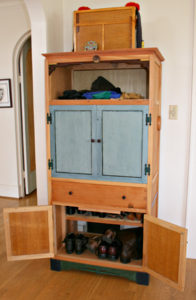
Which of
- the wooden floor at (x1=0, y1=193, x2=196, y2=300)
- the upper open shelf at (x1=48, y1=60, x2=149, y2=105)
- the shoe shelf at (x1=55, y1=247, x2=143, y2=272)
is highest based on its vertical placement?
the upper open shelf at (x1=48, y1=60, x2=149, y2=105)

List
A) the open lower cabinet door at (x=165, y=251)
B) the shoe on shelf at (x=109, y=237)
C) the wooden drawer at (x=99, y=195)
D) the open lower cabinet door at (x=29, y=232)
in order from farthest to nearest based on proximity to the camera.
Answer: the shoe on shelf at (x=109, y=237)
the open lower cabinet door at (x=29, y=232)
the wooden drawer at (x=99, y=195)
the open lower cabinet door at (x=165, y=251)

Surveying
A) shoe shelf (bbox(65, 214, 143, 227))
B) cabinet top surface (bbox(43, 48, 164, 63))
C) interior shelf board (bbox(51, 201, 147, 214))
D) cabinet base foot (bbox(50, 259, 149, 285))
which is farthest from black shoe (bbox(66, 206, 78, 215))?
cabinet top surface (bbox(43, 48, 164, 63))

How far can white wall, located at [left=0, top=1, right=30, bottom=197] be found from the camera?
3.77 meters

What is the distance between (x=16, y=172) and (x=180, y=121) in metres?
2.64

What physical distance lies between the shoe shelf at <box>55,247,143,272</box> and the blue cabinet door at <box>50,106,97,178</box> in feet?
2.23

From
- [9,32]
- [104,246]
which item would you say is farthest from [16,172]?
[104,246]

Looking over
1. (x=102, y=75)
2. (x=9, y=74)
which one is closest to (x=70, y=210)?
(x=102, y=75)

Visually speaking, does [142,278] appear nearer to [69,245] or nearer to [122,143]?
[69,245]

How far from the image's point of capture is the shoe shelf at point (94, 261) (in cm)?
211

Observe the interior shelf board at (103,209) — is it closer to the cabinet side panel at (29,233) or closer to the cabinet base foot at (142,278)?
the cabinet side panel at (29,233)

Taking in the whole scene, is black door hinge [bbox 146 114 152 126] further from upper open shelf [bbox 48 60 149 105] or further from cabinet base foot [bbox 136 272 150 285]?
cabinet base foot [bbox 136 272 150 285]

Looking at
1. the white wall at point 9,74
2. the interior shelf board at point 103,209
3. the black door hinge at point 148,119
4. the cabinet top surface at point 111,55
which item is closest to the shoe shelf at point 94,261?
the interior shelf board at point 103,209

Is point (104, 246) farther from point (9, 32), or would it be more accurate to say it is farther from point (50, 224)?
point (9, 32)

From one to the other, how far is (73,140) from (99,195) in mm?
469
